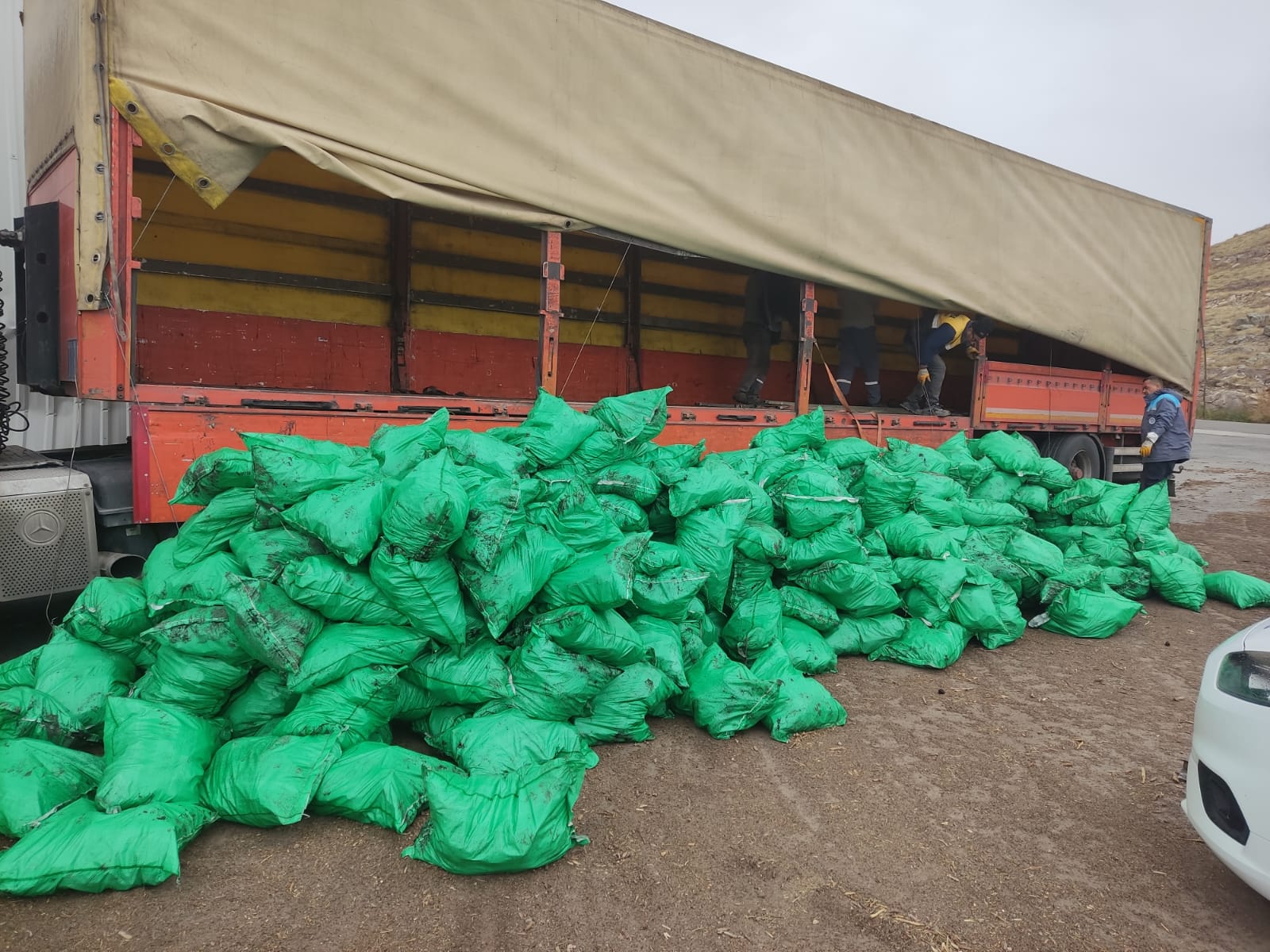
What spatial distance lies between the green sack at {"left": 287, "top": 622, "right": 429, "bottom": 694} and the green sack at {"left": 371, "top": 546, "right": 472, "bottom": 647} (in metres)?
0.06

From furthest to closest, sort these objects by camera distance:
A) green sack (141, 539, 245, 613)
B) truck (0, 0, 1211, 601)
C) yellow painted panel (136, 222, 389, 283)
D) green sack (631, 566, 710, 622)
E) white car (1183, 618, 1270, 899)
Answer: yellow painted panel (136, 222, 389, 283)
truck (0, 0, 1211, 601)
green sack (631, 566, 710, 622)
green sack (141, 539, 245, 613)
white car (1183, 618, 1270, 899)

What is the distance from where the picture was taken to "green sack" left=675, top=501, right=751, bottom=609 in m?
3.56

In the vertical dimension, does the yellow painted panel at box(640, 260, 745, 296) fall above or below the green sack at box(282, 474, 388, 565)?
above

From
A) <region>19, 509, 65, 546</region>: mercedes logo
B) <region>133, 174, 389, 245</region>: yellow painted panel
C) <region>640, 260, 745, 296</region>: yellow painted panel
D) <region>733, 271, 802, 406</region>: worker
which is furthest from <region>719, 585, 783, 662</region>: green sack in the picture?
<region>640, 260, 745, 296</region>: yellow painted panel

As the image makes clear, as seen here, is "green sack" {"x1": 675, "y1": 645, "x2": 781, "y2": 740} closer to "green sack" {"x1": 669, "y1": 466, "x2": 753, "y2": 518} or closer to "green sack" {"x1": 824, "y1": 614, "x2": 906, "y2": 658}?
"green sack" {"x1": 669, "y1": 466, "x2": 753, "y2": 518}

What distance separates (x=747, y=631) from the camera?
142 inches

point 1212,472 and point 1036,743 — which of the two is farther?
point 1212,472

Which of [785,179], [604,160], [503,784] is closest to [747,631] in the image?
[503,784]

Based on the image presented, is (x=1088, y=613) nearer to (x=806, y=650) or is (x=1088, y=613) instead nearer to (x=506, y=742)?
(x=806, y=650)

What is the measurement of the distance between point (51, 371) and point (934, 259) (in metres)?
5.77

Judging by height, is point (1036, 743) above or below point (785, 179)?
below

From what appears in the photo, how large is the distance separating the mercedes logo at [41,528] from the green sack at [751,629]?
2891 mm

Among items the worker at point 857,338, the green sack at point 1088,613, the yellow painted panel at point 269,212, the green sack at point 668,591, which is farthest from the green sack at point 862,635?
the yellow painted panel at point 269,212

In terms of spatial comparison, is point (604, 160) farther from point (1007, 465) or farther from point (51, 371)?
point (1007, 465)
